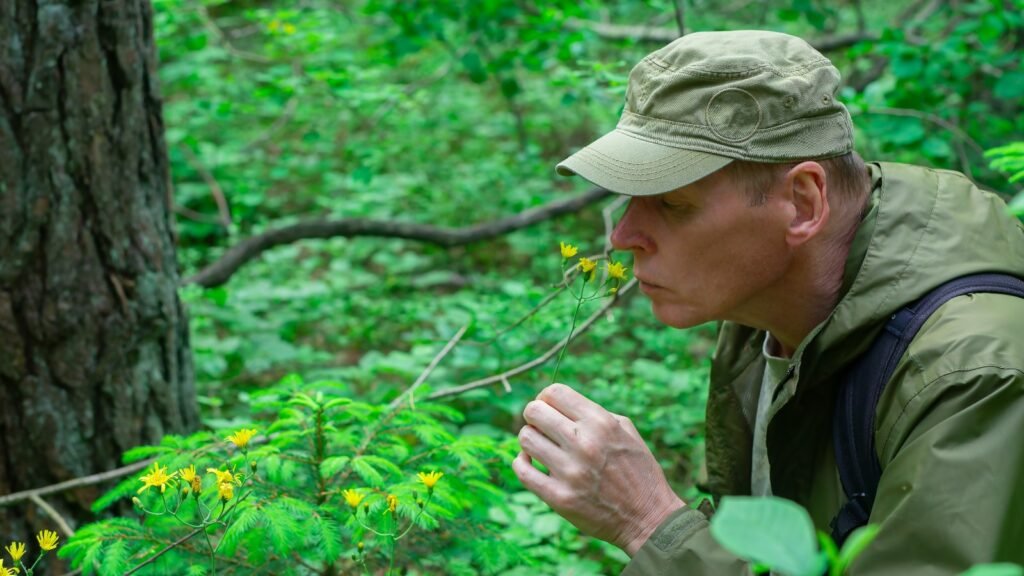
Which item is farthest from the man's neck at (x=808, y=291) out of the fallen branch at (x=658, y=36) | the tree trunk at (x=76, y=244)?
the fallen branch at (x=658, y=36)

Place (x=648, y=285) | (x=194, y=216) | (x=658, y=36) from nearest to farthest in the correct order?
(x=648, y=285) → (x=658, y=36) → (x=194, y=216)

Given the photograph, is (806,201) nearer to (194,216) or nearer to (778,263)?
(778,263)

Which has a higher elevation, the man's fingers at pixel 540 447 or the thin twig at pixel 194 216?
the man's fingers at pixel 540 447

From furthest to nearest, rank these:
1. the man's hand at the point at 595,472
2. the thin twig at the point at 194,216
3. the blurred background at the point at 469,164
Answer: the thin twig at the point at 194,216 < the blurred background at the point at 469,164 < the man's hand at the point at 595,472

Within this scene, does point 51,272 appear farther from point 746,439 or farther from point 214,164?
point 214,164

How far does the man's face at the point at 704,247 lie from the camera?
169 centimetres

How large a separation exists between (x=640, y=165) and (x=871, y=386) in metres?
0.58

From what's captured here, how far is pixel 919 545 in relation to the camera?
132 centimetres

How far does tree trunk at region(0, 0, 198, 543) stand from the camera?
236cm

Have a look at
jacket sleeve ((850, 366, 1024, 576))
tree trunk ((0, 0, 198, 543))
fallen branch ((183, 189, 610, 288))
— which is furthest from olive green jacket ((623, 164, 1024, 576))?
fallen branch ((183, 189, 610, 288))

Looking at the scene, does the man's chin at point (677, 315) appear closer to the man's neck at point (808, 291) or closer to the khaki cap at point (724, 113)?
the man's neck at point (808, 291)

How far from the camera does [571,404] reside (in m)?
1.66

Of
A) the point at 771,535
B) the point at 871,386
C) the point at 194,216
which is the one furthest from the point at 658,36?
the point at 771,535

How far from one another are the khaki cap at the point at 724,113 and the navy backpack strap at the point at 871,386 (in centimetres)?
33
